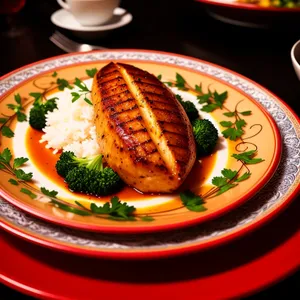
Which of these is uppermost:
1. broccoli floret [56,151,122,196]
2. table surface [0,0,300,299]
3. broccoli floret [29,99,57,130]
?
broccoli floret [29,99,57,130]

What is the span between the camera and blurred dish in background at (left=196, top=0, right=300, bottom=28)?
11.3ft

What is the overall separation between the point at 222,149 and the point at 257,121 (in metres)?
0.26

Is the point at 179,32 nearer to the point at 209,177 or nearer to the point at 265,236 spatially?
the point at 209,177

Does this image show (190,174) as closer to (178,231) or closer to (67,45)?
(178,231)

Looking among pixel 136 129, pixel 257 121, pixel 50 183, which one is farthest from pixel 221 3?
pixel 50 183

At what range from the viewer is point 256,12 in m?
3.51

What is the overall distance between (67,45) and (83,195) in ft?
6.62

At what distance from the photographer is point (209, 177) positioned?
2102mm

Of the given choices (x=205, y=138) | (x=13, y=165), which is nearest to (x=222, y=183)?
(x=205, y=138)

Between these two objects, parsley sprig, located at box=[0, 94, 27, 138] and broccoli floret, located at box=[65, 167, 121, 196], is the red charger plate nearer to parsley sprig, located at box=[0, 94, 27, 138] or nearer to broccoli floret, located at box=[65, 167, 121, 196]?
broccoli floret, located at box=[65, 167, 121, 196]

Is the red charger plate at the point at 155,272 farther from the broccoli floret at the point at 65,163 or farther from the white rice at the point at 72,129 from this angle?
the white rice at the point at 72,129

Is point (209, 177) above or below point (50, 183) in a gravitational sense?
below

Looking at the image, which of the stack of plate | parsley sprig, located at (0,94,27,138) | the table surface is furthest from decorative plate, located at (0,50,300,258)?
the table surface

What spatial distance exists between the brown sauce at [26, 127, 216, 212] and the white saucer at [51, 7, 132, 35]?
4.90 feet
